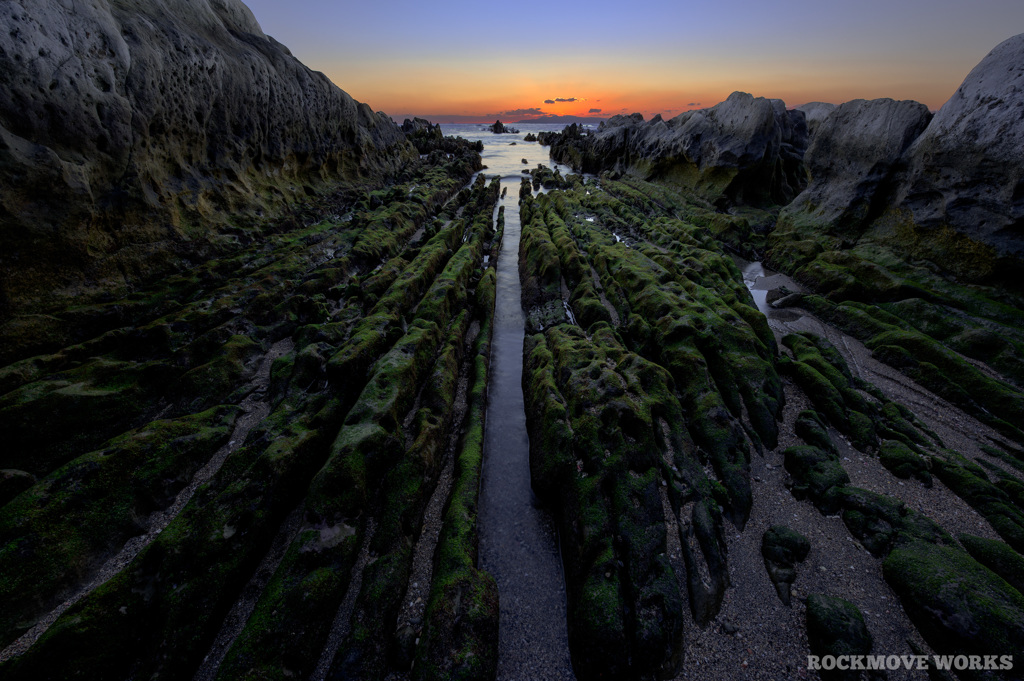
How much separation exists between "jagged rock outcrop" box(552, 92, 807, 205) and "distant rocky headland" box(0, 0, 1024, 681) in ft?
24.5

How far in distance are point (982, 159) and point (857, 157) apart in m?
6.24

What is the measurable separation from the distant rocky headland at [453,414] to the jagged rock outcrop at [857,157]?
21 centimetres

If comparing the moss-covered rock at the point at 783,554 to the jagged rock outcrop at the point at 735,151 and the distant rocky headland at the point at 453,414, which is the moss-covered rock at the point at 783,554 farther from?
the jagged rock outcrop at the point at 735,151

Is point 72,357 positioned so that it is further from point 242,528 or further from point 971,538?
point 971,538

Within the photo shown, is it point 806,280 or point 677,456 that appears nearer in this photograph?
point 677,456

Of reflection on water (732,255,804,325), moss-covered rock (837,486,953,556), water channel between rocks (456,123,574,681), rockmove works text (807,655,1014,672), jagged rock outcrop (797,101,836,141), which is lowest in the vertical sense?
water channel between rocks (456,123,574,681)

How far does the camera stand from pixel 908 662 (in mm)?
4988

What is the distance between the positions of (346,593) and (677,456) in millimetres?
6596

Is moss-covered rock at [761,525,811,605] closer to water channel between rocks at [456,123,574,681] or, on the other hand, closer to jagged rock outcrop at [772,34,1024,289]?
water channel between rocks at [456,123,574,681]

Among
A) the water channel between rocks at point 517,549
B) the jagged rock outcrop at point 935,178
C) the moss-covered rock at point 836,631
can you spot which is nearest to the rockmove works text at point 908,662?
the moss-covered rock at point 836,631

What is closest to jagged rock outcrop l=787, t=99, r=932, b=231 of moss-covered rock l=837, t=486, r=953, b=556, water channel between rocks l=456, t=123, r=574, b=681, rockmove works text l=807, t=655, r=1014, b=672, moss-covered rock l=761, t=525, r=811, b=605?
moss-covered rock l=837, t=486, r=953, b=556

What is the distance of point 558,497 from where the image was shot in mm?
7289

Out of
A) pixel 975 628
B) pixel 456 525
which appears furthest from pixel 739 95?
pixel 456 525

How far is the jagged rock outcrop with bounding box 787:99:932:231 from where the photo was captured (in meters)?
16.5
